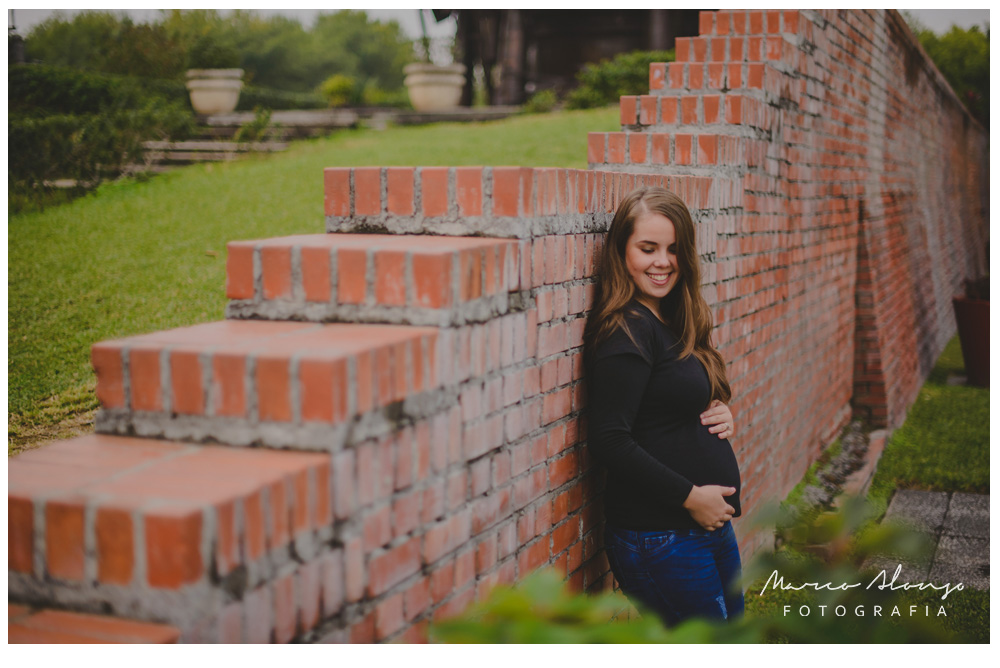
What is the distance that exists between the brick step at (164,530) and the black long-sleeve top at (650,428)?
957 mm

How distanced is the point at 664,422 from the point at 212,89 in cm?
1412

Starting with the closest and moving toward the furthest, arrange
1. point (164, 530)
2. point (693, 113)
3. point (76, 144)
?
1. point (164, 530)
2. point (693, 113)
3. point (76, 144)

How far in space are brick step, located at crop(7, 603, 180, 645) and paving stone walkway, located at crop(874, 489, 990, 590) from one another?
3.66 metres

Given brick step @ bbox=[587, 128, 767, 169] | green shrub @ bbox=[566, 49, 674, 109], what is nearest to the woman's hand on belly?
brick step @ bbox=[587, 128, 767, 169]

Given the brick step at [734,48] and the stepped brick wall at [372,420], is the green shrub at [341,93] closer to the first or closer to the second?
the brick step at [734,48]

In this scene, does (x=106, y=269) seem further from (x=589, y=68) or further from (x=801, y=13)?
(x=589, y=68)

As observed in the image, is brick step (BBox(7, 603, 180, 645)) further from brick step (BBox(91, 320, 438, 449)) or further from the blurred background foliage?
the blurred background foliage

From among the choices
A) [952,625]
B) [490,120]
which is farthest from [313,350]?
[490,120]

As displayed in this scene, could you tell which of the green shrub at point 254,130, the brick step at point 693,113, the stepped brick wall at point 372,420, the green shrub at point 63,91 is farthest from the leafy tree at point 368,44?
the stepped brick wall at point 372,420

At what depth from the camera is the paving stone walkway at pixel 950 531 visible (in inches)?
168

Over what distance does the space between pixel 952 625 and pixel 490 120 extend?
13639mm

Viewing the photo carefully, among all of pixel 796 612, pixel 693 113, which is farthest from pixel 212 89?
pixel 796 612

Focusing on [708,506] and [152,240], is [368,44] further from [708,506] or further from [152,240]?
[708,506]

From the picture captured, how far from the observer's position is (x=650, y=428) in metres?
2.43
